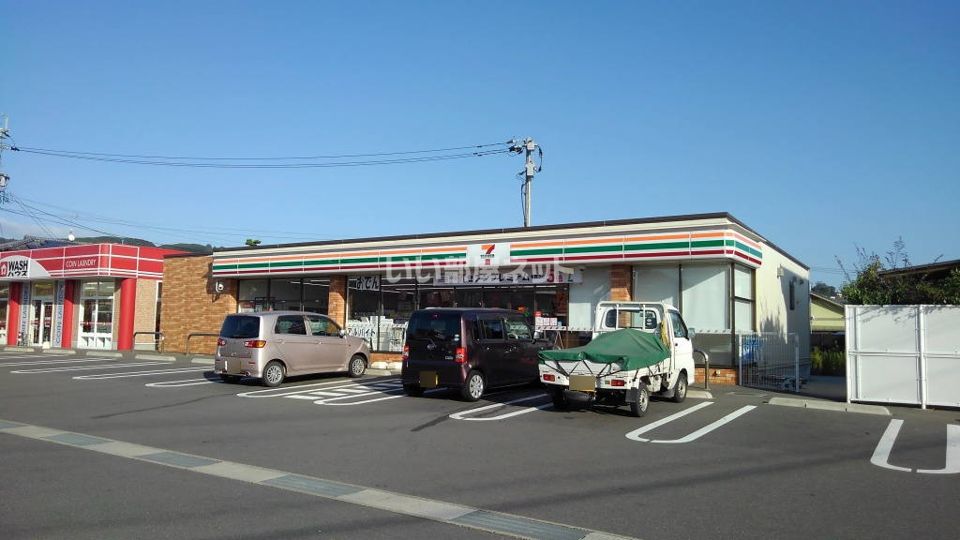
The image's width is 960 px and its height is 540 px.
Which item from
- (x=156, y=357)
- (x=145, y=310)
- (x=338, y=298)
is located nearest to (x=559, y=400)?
(x=338, y=298)

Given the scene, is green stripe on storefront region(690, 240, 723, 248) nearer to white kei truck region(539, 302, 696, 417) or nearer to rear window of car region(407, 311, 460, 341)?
white kei truck region(539, 302, 696, 417)

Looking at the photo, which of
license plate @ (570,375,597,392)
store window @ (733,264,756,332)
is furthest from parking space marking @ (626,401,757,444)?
store window @ (733,264,756,332)

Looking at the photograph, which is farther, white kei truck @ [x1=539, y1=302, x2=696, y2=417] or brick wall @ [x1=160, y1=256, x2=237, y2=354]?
brick wall @ [x1=160, y1=256, x2=237, y2=354]

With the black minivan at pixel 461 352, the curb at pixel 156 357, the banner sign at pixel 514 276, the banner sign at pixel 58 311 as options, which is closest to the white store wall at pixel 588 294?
the banner sign at pixel 514 276

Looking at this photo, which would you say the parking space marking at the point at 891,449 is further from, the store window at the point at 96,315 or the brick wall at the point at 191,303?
the store window at the point at 96,315

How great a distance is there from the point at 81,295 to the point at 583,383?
→ 90.1ft

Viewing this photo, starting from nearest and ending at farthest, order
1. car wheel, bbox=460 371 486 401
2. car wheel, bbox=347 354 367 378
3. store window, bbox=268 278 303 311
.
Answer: car wheel, bbox=460 371 486 401, car wheel, bbox=347 354 367 378, store window, bbox=268 278 303 311

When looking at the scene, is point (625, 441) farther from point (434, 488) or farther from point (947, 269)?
point (947, 269)

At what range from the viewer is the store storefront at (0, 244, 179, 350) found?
2891 centimetres

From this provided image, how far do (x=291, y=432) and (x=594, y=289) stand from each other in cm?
1088

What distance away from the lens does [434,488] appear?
689 centimetres

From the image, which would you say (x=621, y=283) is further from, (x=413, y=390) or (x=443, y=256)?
(x=413, y=390)

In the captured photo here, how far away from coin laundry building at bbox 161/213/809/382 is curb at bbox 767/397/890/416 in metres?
3.54

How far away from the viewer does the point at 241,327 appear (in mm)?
16062
